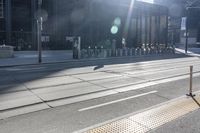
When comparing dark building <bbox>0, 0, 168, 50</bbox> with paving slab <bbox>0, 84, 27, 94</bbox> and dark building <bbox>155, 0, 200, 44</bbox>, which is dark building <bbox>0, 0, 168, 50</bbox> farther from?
paving slab <bbox>0, 84, 27, 94</bbox>

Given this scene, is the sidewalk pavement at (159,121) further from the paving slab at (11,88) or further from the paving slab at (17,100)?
the paving slab at (11,88)

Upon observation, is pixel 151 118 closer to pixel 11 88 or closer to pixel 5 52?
pixel 11 88

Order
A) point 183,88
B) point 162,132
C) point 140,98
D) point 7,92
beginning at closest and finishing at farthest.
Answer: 1. point 162,132
2. point 140,98
3. point 7,92
4. point 183,88

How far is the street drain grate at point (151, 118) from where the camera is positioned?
5688mm

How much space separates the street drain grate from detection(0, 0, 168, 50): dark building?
2623 centimetres

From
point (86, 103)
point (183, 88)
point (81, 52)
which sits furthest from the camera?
point (81, 52)

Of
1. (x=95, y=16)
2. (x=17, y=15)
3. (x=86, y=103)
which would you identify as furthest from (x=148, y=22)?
(x=86, y=103)

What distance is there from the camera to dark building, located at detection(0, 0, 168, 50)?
33.1m

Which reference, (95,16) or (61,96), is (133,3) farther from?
(61,96)

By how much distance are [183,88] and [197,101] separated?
7.83 ft

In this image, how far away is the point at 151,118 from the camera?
6.45 m

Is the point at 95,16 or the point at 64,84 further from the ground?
the point at 95,16

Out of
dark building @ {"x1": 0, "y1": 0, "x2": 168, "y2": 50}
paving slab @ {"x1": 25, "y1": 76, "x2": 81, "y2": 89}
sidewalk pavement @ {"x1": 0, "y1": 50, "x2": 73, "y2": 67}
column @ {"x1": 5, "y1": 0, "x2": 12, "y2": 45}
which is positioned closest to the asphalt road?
paving slab @ {"x1": 25, "y1": 76, "x2": 81, "y2": 89}

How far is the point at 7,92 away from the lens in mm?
9297
